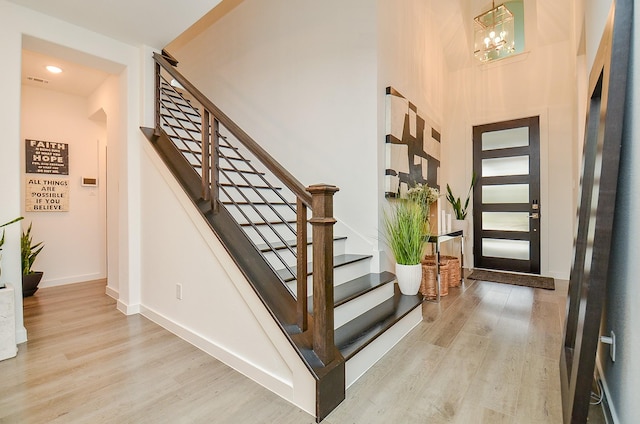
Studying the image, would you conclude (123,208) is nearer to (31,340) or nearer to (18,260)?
(18,260)

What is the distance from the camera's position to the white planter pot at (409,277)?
2.71 metres

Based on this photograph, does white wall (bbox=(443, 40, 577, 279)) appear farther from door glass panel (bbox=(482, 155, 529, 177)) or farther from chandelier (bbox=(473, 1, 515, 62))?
chandelier (bbox=(473, 1, 515, 62))

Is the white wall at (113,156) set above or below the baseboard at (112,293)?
above

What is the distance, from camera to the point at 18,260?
7.86 feet

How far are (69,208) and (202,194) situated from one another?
3.16 meters

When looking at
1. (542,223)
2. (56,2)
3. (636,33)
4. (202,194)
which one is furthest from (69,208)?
(542,223)

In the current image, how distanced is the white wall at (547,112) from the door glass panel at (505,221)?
0.78 ft

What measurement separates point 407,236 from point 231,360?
5.60ft

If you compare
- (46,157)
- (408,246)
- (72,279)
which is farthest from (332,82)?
(72,279)

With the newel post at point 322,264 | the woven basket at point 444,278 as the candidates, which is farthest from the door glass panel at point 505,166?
the newel post at point 322,264

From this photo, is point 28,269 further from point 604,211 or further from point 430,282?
point 604,211

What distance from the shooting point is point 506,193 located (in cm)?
472

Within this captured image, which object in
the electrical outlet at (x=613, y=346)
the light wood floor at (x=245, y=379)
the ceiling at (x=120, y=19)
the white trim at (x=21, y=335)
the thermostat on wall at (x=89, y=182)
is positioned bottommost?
the light wood floor at (x=245, y=379)

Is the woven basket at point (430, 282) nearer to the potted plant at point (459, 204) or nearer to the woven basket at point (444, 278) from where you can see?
the woven basket at point (444, 278)
